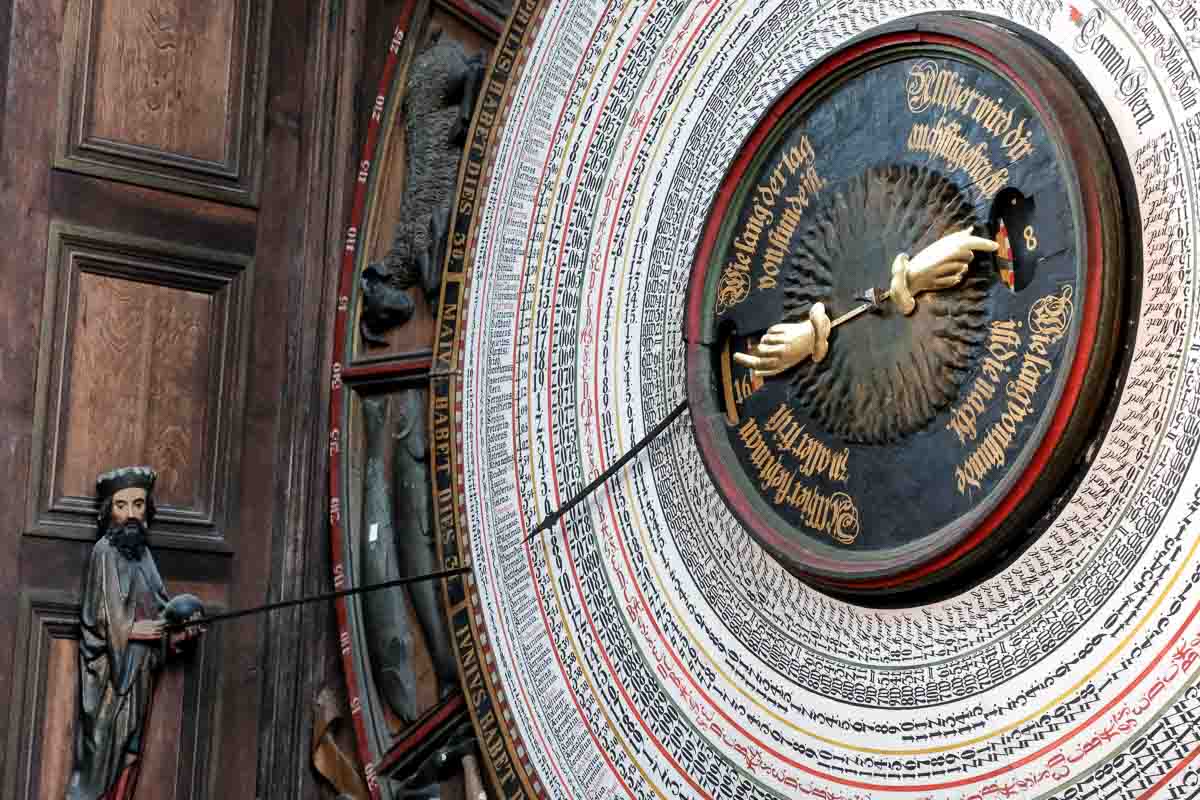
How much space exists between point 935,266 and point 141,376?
1719 millimetres

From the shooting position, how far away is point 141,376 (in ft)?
12.3

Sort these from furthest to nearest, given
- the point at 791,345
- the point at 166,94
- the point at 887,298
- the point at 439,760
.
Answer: the point at 166,94 → the point at 439,760 → the point at 791,345 → the point at 887,298

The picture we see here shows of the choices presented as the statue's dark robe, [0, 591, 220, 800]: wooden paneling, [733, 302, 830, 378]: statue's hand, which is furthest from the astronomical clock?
the statue's dark robe

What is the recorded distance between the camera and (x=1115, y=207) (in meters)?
2.50

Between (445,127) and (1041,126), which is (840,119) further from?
(445,127)

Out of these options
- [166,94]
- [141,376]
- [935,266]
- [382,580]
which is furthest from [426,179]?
[935,266]

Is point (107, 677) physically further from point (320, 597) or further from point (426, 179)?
point (426, 179)

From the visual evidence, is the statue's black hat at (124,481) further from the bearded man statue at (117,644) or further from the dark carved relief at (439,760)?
the dark carved relief at (439,760)

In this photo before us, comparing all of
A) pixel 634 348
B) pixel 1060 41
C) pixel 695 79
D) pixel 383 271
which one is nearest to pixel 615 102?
pixel 695 79

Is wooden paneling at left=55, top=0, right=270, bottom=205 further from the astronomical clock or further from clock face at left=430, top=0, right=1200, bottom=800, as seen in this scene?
clock face at left=430, top=0, right=1200, bottom=800

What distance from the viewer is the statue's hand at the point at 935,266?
2.69 metres

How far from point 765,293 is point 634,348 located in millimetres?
312

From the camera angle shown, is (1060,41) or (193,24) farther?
(193,24)

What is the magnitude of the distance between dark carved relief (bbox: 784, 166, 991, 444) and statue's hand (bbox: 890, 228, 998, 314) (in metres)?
0.02
